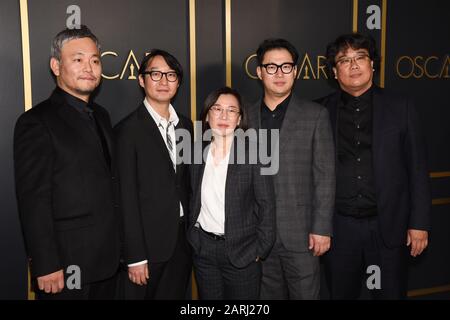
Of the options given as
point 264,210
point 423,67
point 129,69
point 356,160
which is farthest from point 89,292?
point 423,67

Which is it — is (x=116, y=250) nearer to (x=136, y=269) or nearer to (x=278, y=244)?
(x=136, y=269)

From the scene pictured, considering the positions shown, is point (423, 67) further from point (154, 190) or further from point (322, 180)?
point (154, 190)

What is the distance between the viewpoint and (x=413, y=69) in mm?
3844

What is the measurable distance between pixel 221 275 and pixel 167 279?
35cm

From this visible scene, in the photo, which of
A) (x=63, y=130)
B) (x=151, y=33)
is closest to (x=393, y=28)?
(x=151, y=33)

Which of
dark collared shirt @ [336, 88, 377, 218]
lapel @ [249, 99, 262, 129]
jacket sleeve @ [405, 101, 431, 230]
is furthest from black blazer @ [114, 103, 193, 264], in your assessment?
jacket sleeve @ [405, 101, 431, 230]

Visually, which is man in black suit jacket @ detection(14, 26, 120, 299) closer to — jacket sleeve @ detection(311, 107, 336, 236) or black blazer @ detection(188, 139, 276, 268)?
black blazer @ detection(188, 139, 276, 268)

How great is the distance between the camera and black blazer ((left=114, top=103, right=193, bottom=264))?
241 cm

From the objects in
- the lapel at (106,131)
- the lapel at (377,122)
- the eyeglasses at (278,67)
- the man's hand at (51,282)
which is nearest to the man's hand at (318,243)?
the lapel at (377,122)

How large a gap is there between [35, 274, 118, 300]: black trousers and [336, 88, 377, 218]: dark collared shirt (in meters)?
1.50

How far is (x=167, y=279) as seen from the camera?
2633 mm

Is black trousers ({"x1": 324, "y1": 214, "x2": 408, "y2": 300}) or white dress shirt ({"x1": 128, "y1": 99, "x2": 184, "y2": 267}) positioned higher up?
white dress shirt ({"x1": 128, "y1": 99, "x2": 184, "y2": 267})

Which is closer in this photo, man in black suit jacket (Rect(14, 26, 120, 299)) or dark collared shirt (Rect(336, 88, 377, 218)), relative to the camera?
man in black suit jacket (Rect(14, 26, 120, 299))

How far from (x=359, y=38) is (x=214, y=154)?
3.98ft
